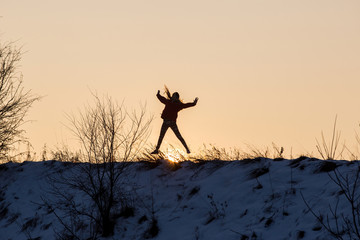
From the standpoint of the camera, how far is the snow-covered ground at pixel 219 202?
33.8 ft

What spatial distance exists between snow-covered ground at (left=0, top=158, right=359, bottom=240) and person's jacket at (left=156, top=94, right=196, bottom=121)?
1.86 m

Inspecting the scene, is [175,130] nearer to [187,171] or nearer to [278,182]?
[187,171]

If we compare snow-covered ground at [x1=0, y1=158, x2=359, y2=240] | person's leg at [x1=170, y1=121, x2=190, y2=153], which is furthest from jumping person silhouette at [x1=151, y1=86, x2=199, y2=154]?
Result: snow-covered ground at [x1=0, y1=158, x2=359, y2=240]

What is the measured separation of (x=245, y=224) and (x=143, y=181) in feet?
15.0

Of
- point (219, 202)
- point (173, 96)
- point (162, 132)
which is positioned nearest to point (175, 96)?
point (173, 96)

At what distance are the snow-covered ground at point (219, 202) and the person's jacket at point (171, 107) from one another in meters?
1.86

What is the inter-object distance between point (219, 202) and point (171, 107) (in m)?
5.08

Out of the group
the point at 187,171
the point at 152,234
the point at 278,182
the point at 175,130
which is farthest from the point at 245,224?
the point at 175,130

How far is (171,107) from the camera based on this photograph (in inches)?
651

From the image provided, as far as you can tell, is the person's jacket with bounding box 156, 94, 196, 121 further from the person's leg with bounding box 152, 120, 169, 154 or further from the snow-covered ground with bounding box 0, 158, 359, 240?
the snow-covered ground with bounding box 0, 158, 359, 240

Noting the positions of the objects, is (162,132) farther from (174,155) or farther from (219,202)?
(219,202)

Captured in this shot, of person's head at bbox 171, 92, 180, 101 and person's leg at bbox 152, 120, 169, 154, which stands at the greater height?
person's head at bbox 171, 92, 180, 101

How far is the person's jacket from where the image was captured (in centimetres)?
1647

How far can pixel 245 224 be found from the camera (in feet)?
35.4
